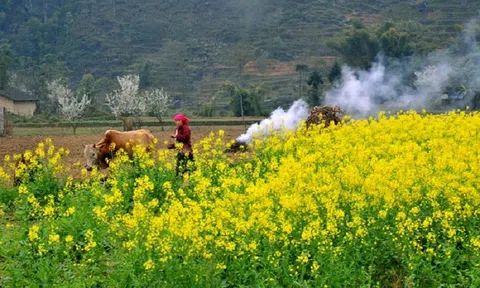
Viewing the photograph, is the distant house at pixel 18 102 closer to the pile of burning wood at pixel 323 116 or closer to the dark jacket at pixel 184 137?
the pile of burning wood at pixel 323 116

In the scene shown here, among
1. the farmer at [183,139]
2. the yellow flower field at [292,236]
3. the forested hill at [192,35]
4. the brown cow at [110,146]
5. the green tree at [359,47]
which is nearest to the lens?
the yellow flower field at [292,236]

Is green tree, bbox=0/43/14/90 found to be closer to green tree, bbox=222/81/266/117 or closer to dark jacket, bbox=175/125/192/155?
green tree, bbox=222/81/266/117

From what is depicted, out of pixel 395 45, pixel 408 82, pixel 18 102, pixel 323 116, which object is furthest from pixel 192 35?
pixel 323 116

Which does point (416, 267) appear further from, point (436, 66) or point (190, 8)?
point (190, 8)

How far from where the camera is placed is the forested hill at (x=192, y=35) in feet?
267

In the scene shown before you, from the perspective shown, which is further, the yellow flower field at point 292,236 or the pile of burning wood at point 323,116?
the pile of burning wood at point 323,116

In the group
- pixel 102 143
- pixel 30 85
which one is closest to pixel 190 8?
pixel 30 85

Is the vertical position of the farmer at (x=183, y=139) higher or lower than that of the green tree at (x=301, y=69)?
lower

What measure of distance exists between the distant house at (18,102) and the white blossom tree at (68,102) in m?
2.54

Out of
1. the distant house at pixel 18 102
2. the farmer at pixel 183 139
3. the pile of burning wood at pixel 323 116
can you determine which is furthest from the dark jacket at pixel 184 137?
the distant house at pixel 18 102

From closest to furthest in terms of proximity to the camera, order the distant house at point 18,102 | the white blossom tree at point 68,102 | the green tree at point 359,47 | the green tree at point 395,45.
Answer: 1. the white blossom tree at point 68,102
2. the distant house at point 18,102
3. the green tree at point 395,45
4. the green tree at point 359,47

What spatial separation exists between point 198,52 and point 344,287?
87.2 meters

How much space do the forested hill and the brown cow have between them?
174ft

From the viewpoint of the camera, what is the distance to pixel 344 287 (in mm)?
7293
